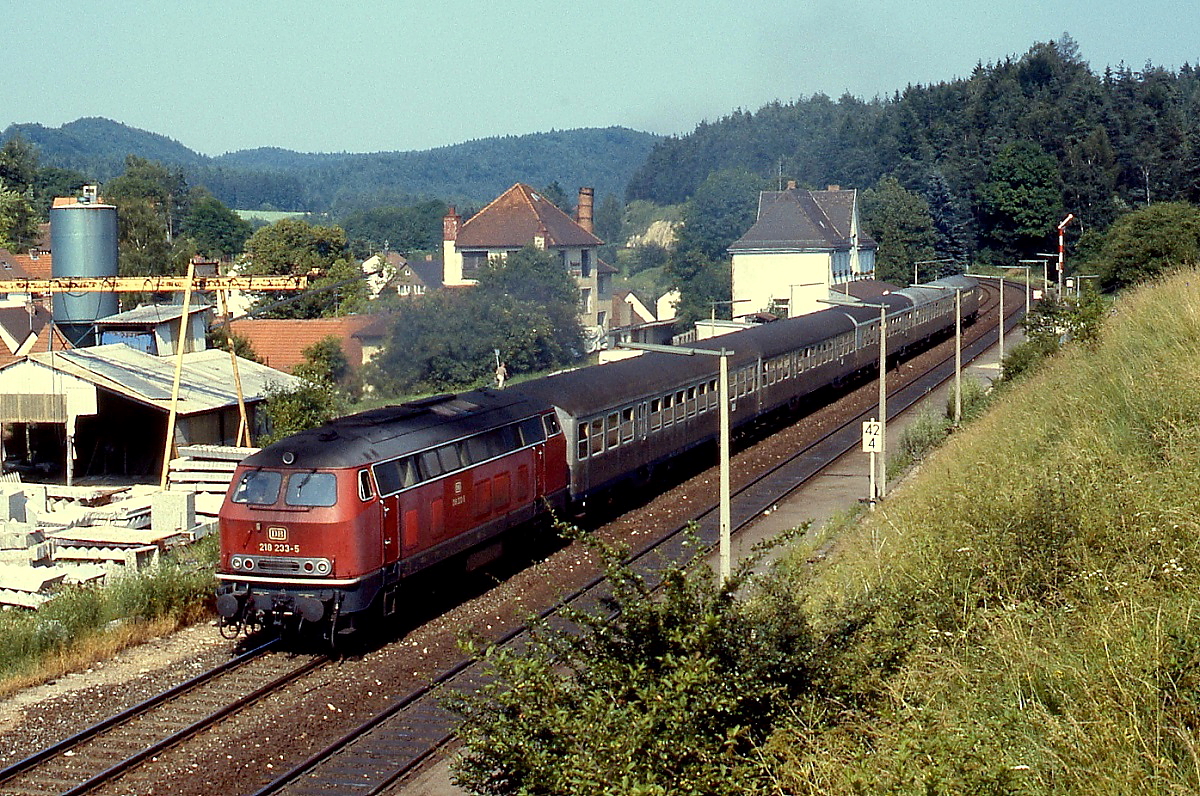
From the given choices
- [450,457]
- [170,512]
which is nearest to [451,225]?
[170,512]

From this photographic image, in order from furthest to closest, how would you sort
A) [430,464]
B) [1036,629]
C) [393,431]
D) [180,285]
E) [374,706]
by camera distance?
1. [180,285]
2. [430,464]
3. [393,431]
4. [374,706]
5. [1036,629]

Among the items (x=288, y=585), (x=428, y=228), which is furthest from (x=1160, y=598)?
(x=428, y=228)

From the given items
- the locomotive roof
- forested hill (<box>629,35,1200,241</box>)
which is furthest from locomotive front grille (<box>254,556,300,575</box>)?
forested hill (<box>629,35,1200,241</box>)

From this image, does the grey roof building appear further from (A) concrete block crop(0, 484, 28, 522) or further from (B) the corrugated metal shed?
(A) concrete block crop(0, 484, 28, 522)

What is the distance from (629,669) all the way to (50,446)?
2885cm

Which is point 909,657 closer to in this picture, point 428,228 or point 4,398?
point 4,398

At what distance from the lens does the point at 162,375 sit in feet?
104

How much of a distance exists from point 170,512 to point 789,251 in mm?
55632

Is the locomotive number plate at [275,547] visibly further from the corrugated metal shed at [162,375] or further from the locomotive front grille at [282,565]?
the corrugated metal shed at [162,375]

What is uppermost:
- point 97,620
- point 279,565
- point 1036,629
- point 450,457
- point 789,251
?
point 789,251

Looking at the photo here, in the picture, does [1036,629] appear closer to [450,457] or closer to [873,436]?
[450,457]

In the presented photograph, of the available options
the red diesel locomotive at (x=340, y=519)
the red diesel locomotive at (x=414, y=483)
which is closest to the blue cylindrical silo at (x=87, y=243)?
the red diesel locomotive at (x=414, y=483)

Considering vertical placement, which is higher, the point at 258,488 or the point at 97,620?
the point at 258,488

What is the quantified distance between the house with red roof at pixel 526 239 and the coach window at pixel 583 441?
162ft
